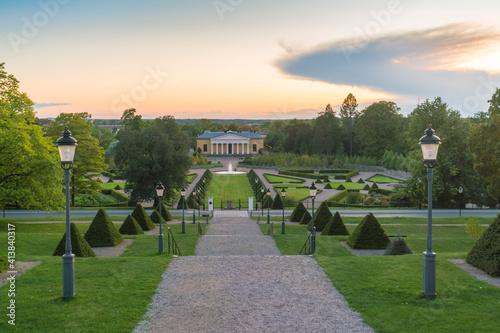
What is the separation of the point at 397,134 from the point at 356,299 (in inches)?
3386

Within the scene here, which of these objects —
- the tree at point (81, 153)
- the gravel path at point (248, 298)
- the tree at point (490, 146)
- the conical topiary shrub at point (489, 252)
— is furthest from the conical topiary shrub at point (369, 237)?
the tree at point (81, 153)

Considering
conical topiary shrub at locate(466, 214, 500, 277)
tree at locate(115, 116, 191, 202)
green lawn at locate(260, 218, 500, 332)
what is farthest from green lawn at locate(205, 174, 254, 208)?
conical topiary shrub at locate(466, 214, 500, 277)

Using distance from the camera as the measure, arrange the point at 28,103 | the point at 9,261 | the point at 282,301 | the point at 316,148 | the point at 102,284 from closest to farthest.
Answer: the point at 282,301 < the point at 102,284 < the point at 9,261 < the point at 28,103 < the point at 316,148

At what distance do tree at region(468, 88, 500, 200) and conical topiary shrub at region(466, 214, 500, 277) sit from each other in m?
19.1

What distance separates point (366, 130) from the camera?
93.6 metres

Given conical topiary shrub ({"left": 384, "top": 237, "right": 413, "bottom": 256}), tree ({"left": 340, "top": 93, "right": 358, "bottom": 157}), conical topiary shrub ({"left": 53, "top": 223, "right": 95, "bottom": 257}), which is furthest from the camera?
tree ({"left": 340, "top": 93, "right": 358, "bottom": 157})

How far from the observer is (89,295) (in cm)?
998

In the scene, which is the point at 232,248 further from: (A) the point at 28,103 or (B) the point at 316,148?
(B) the point at 316,148

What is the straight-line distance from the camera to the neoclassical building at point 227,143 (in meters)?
150

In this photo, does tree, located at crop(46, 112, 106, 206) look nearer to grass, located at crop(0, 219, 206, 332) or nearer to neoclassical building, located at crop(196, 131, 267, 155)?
grass, located at crop(0, 219, 206, 332)

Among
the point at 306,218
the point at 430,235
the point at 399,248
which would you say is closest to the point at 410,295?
the point at 430,235

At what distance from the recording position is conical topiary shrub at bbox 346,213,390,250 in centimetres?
1797

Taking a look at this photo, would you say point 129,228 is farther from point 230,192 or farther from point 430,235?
point 230,192

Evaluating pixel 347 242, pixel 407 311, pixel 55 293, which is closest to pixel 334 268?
pixel 407 311
